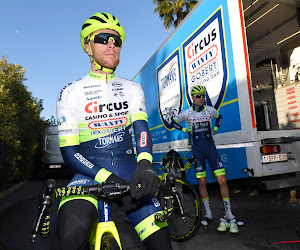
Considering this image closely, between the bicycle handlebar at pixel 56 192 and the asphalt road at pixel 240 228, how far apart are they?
230 cm

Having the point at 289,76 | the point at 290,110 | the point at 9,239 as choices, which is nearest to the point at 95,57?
the point at 9,239

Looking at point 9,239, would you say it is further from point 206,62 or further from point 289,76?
point 289,76

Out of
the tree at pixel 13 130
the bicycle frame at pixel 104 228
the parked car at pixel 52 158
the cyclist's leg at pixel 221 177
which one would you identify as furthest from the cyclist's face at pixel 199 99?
the parked car at pixel 52 158

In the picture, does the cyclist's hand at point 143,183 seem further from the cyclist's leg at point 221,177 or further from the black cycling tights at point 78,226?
the cyclist's leg at point 221,177

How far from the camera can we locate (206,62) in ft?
15.1

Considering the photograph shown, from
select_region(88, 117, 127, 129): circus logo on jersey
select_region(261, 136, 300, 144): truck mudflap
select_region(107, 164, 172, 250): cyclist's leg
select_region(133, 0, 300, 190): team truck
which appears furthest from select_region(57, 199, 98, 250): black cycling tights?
select_region(261, 136, 300, 144): truck mudflap

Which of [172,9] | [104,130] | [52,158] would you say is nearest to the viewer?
[104,130]

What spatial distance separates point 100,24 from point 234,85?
2.84 metres

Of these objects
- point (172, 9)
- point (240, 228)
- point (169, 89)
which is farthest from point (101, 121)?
point (172, 9)

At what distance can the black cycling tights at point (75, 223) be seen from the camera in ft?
4.23

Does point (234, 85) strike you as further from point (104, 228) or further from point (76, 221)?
point (76, 221)

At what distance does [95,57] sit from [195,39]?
3.68 meters

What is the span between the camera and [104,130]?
5.34 ft

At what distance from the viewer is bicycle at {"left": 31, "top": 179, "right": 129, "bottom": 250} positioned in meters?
1.22
